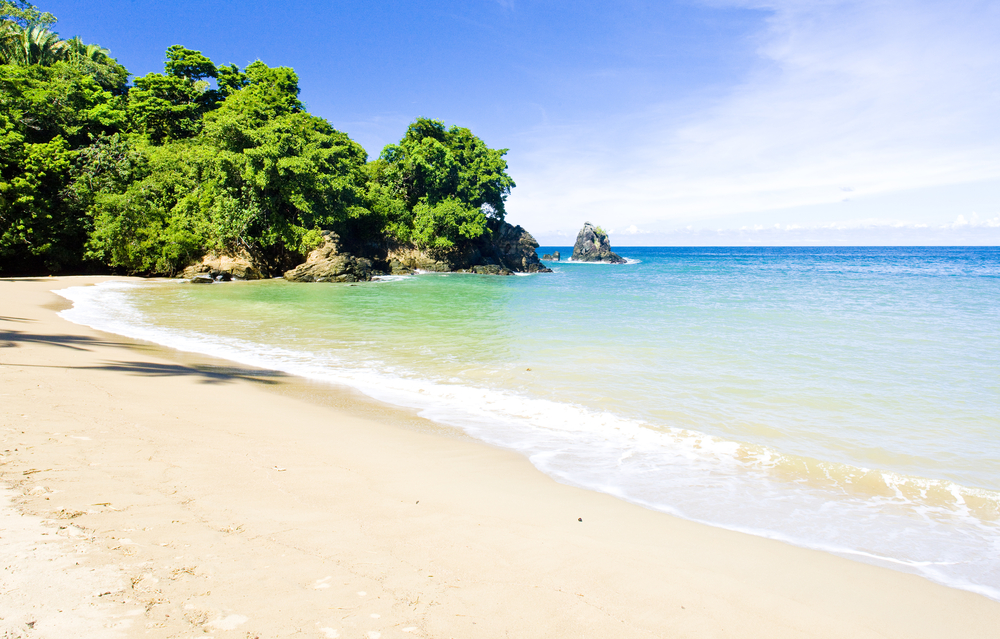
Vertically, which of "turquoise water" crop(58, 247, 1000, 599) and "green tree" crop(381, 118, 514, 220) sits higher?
"green tree" crop(381, 118, 514, 220)

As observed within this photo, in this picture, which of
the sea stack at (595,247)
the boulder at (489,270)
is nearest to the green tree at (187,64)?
the boulder at (489,270)

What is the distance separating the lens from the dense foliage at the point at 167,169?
2515 centimetres

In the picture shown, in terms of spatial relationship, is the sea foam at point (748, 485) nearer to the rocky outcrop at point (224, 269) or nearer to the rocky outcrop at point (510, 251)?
the rocky outcrop at point (224, 269)

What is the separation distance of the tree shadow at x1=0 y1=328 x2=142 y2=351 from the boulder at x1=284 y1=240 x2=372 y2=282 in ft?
69.9

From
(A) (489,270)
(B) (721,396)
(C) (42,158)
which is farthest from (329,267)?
(B) (721,396)

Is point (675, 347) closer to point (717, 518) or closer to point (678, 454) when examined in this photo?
point (678, 454)

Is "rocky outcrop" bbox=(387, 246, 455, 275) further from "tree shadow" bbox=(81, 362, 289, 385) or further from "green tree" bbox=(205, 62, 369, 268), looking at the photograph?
"tree shadow" bbox=(81, 362, 289, 385)

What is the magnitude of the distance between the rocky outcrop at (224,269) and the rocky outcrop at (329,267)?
223 cm

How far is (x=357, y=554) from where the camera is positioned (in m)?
2.80

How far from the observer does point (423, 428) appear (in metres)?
5.84

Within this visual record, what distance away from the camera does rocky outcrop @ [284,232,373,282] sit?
100ft

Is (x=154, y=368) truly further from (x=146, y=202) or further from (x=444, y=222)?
(x=444, y=222)

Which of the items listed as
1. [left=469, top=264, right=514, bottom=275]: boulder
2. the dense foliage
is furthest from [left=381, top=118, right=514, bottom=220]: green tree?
[left=469, top=264, right=514, bottom=275]: boulder

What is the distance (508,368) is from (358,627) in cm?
686
